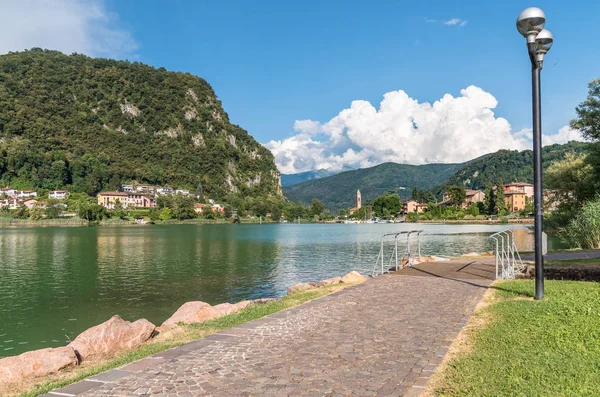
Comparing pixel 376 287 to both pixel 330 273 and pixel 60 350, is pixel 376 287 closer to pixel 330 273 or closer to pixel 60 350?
pixel 60 350

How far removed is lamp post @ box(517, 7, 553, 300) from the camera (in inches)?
376

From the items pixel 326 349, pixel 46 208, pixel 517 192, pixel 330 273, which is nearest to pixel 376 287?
pixel 326 349

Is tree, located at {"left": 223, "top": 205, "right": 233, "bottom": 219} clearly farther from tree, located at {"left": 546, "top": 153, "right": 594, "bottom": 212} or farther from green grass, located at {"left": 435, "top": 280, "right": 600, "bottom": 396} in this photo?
green grass, located at {"left": 435, "top": 280, "right": 600, "bottom": 396}

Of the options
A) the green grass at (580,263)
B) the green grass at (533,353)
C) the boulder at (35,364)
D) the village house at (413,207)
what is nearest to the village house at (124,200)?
the village house at (413,207)

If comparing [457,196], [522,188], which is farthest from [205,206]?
[522,188]

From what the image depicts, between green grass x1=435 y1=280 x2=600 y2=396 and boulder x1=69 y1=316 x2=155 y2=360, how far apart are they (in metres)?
6.38

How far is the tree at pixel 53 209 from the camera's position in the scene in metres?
124

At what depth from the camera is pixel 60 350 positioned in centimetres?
757

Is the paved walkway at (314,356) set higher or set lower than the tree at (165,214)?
lower

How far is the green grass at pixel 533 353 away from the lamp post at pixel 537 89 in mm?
950

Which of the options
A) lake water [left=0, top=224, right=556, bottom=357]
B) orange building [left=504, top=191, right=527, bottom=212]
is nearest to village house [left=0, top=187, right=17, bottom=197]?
lake water [left=0, top=224, right=556, bottom=357]

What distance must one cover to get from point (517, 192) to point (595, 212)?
13873 centimetres

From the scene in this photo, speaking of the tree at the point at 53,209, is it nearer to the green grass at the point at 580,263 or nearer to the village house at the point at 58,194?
the village house at the point at 58,194

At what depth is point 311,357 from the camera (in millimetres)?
6449
